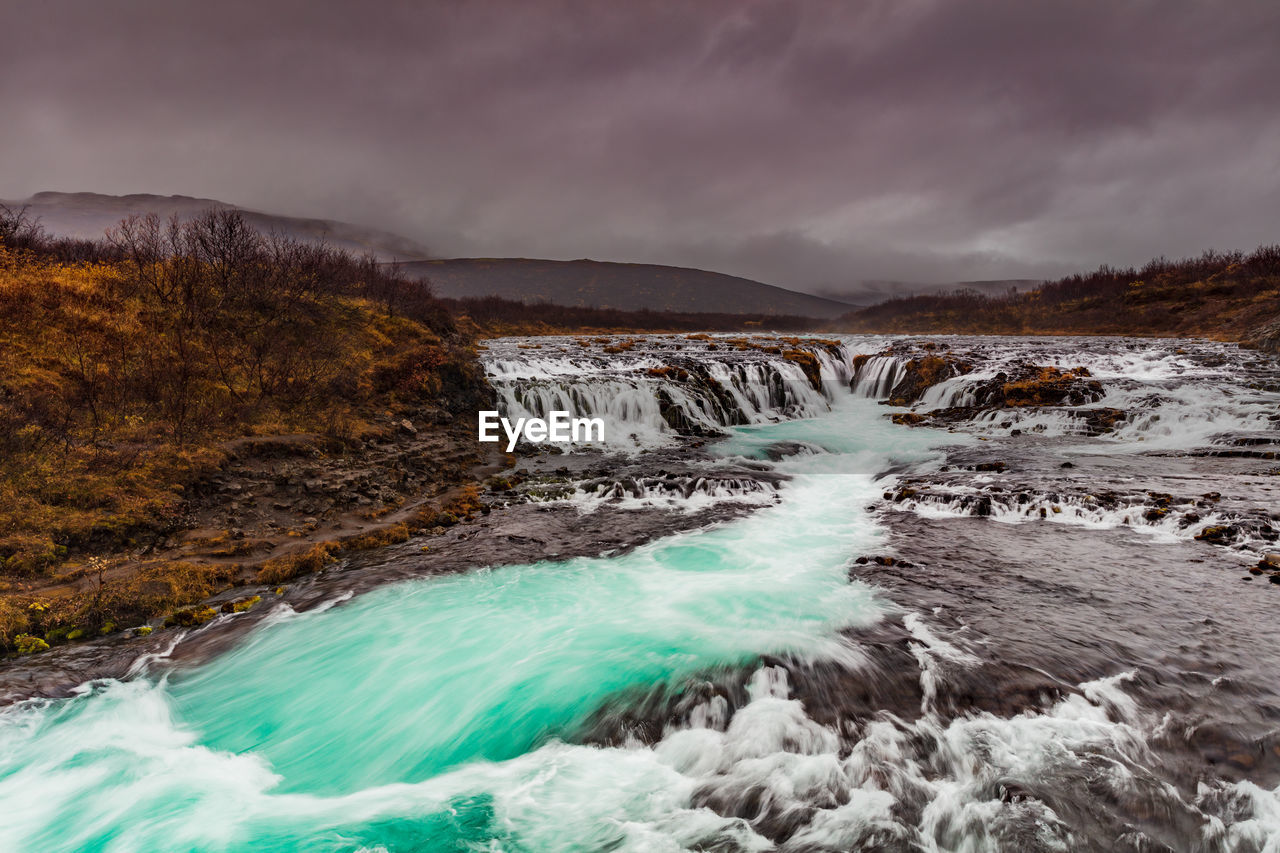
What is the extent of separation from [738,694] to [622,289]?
181450 mm

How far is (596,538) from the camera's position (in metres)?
10.4

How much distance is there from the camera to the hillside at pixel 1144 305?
38.6 metres

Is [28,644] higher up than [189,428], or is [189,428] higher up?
[189,428]

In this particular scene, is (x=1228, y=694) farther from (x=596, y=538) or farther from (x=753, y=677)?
(x=596, y=538)

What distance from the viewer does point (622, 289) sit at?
179625 millimetres

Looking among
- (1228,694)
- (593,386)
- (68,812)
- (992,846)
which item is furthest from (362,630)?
(593,386)

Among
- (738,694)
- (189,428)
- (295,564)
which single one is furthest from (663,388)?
(738,694)

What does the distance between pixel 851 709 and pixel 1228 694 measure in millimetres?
3570

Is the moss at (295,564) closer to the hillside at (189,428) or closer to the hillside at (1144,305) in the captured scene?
the hillside at (189,428)

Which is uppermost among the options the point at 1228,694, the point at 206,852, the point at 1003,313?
the point at 1003,313

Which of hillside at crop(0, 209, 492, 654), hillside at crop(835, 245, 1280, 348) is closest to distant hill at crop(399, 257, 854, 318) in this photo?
hillside at crop(835, 245, 1280, 348)

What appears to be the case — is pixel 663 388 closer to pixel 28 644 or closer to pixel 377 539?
pixel 377 539

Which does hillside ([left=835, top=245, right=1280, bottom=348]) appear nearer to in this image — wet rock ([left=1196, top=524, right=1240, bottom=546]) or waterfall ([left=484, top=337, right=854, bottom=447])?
waterfall ([left=484, top=337, right=854, bottom=447])

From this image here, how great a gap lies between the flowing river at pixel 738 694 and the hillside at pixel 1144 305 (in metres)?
33.1
